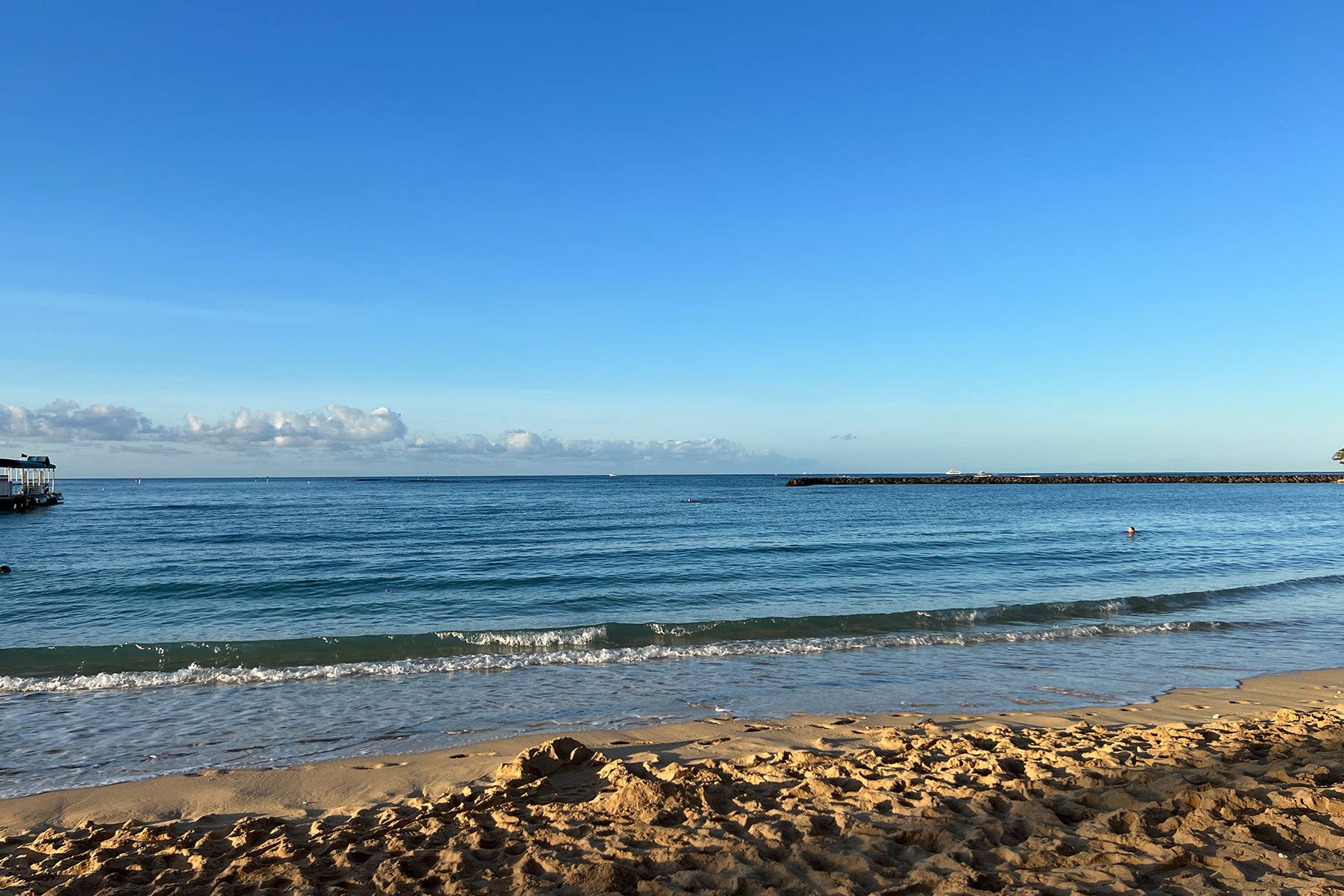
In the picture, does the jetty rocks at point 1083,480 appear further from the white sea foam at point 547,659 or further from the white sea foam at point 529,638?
the white sea foam at point 529,638

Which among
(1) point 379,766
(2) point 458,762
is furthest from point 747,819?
(1) point 379,766

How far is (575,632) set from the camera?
48.2 feet

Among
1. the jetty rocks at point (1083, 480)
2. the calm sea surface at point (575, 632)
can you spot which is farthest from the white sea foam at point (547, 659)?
the jetty rocks at point (1083, 480)

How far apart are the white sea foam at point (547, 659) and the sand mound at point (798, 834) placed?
5712 mm

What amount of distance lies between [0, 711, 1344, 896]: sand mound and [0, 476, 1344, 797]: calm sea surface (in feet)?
8.01

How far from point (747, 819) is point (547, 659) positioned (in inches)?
306

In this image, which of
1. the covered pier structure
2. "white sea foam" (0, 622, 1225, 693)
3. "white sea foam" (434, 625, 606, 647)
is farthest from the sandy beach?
the covered pier structure

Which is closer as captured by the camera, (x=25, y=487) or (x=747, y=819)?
(x=747, y=819)

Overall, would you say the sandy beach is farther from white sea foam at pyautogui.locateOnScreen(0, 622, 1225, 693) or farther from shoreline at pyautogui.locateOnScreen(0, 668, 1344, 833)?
white sea foam at pyautogui.locateOnScreen(0, 622, 1225, 693)

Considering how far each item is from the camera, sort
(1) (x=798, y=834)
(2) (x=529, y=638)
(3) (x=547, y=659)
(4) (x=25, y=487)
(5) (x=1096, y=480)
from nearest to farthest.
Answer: (1) (x=798, y=834), (3) (x=547, y=659), (2) (x=529, y=638), (4) (x=25, y=487), (5) (x=1096, y=480)

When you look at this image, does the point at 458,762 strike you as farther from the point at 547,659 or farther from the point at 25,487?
the point at 25,487

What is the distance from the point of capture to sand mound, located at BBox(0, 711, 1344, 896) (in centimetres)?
452

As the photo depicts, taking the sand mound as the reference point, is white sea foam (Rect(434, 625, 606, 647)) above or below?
below

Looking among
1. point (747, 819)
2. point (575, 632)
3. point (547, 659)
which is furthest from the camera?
point (575, 632)
